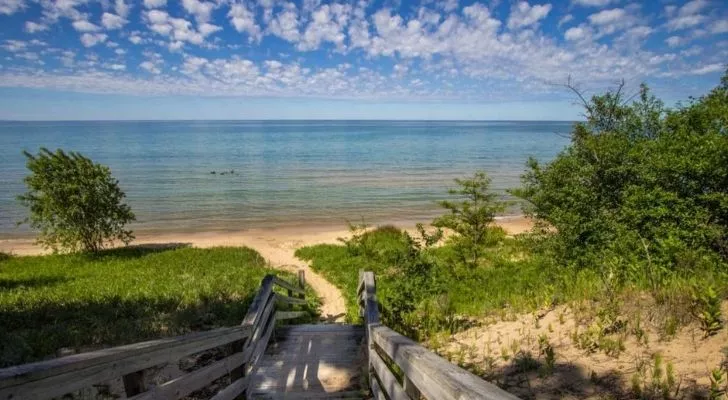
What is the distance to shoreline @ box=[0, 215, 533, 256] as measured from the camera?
2124 centimetres

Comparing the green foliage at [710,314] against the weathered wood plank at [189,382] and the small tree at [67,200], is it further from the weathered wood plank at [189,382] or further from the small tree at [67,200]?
the small tree at [67,200]

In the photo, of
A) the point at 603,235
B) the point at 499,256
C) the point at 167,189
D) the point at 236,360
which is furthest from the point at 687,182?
the point at 167,189

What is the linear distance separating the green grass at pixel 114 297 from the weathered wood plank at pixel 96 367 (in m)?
5.30

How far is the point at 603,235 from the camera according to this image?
10016mm

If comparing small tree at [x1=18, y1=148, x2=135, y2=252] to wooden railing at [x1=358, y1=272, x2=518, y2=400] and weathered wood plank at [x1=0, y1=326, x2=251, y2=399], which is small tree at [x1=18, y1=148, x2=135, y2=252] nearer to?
weathered wood plank at [x1=0, y1=326, x2=251, y2=399]

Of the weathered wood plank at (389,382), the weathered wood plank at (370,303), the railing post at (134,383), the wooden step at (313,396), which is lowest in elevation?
the wooden step at (313,396)

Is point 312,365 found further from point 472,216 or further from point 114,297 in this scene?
point 472,216

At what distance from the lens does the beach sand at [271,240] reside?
18.9 meters

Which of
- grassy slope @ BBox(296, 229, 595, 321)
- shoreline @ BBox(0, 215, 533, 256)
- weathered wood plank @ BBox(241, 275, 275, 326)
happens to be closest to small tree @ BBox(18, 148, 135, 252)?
shoreline @ BBox(0, 215, 533, 256)

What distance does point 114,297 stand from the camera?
10.8 meters

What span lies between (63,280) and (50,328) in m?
7.03

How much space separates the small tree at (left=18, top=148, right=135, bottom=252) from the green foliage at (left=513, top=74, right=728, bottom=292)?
59.2 feet

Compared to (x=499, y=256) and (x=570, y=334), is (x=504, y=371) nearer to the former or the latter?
(x=570, y=334)

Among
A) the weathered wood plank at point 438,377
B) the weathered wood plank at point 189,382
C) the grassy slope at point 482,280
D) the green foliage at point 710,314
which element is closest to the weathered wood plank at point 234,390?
the weathered wood plank at point 189,382
